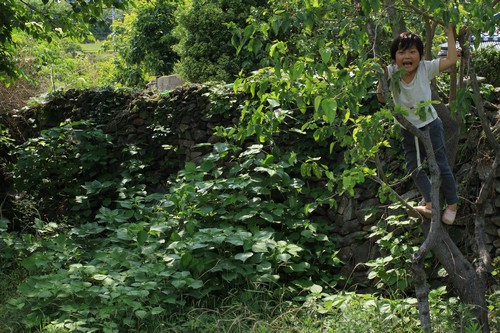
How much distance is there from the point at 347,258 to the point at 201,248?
1.33 metres

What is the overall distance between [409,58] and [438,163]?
0.71 m

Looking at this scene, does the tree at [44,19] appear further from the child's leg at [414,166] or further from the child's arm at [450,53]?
the child's arm at [450,53]

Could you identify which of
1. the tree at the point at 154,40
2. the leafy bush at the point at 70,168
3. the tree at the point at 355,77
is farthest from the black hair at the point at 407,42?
the tree at the point at 154,40

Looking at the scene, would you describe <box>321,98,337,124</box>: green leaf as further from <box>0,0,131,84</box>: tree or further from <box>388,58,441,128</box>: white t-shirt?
<box>0,0,131,84</box>: tree

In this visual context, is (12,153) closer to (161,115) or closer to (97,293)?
(161,115)

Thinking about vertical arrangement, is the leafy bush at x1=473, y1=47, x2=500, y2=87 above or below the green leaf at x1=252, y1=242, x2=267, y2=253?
above

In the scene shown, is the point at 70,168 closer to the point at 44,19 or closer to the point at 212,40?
the point at 44,19

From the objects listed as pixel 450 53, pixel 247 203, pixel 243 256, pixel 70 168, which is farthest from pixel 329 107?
pixel 70 168

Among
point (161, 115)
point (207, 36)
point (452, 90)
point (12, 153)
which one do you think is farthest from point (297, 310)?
point (207, 36)

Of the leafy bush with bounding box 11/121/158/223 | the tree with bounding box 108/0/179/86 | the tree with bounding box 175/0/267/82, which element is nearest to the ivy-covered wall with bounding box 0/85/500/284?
the leafy bush with bounding box 11/121/158/223

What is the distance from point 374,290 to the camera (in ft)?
19.8

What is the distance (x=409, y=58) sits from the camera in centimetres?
473

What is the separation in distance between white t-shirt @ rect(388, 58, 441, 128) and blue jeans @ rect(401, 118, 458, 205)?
0.08 m

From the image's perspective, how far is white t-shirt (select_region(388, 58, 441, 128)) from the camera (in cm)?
474
